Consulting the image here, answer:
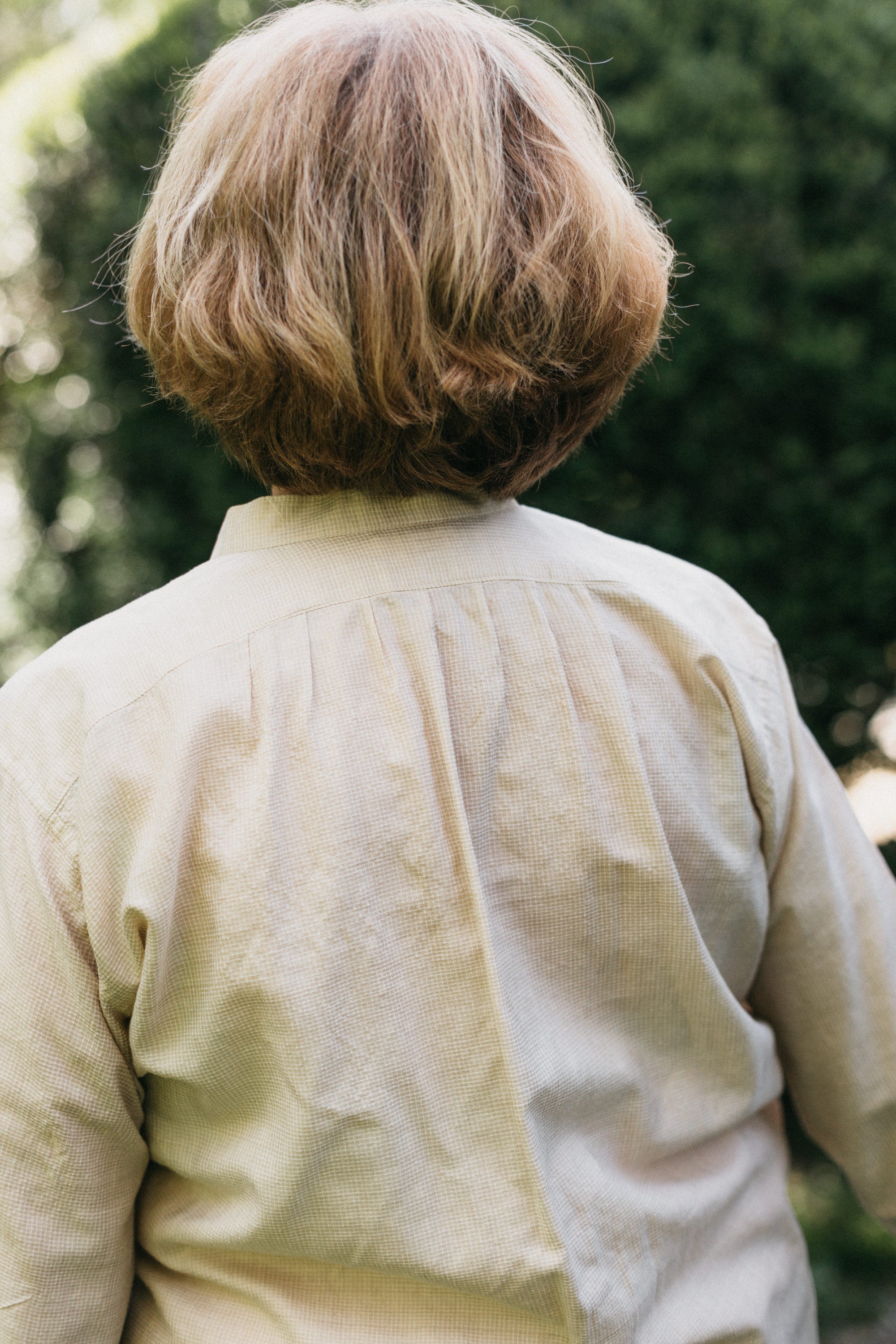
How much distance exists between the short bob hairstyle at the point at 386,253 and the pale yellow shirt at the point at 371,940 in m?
0.12

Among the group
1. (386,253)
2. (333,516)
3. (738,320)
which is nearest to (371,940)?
(333,516)

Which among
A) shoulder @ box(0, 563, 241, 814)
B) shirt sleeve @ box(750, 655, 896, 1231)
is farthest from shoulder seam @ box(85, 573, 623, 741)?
shirt sleeve @ box(750, 655, 896, 1231)

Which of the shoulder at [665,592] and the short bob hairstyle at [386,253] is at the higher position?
the short bob hairstyle at [386,253]

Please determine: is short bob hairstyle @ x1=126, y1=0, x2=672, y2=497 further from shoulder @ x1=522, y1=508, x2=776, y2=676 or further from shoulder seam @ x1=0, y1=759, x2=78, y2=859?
shoulder seam @ x1=0, y1=759, x2=78, y2=859

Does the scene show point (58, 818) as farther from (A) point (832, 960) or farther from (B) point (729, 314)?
(B) point (729, 314)

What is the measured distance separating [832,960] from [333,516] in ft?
2.87

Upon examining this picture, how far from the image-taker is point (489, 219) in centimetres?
106

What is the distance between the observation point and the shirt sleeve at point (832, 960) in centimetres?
144

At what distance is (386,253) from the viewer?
1.05 meters

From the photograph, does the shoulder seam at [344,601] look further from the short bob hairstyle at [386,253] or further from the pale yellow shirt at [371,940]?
the short bob hairstyle at [386,253]

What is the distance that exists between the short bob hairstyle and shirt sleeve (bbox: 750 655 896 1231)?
21.1 inches

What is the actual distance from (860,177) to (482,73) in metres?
1.48

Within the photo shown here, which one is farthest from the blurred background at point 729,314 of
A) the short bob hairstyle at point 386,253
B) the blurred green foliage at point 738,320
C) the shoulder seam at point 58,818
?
the shoulder seam at point 58,818

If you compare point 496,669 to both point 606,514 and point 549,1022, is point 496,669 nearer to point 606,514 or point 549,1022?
point 549,1022
